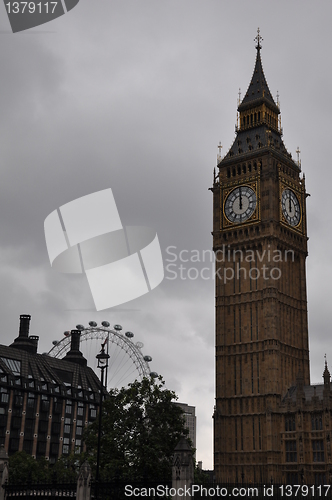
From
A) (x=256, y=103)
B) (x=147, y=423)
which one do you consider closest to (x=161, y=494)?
(x=147, y=423)

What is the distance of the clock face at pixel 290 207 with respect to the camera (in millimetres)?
104688

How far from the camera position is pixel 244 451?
308 ft

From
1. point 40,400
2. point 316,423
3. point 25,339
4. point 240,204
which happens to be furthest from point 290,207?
point 25,339

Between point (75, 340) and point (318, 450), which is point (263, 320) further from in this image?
point (75, 340)

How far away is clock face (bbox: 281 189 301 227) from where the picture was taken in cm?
10469

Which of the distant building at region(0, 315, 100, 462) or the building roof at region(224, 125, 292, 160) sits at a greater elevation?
the building roof at region(224, 125, 292, 160)

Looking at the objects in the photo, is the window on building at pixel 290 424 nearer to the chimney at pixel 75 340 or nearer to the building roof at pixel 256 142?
the building roof at pixel 256 142

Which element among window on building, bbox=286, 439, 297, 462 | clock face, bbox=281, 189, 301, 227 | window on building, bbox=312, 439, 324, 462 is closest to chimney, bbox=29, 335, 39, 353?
clock face, bbox=281, 189, 301, 227

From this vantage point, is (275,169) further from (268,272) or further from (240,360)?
(240,360)

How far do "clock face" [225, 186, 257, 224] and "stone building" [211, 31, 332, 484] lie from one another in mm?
166

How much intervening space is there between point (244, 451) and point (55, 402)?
A: 52.4 meters

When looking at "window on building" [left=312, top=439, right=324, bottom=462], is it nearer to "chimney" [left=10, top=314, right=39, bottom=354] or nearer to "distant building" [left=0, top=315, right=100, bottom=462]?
"distant building" [left=0, top=315, right=100, bottom=462]

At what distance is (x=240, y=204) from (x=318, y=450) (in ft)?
127

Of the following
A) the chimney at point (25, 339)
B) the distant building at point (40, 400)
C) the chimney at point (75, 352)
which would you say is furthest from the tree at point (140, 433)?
the chimney at point (75, 352)
